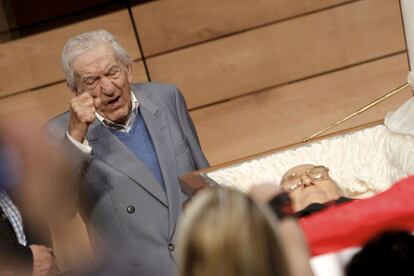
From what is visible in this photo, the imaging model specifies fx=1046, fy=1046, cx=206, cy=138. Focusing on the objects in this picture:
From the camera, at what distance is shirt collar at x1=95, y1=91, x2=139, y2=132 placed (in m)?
3.15

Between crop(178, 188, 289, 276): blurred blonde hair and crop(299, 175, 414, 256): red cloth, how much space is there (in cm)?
106

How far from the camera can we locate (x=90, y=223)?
3098mm

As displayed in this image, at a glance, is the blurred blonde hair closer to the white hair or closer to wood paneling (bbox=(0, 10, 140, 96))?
the white hair

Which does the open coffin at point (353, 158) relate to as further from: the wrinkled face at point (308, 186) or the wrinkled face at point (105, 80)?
the wrinkled face at point (105, 80)

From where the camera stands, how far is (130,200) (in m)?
3.11

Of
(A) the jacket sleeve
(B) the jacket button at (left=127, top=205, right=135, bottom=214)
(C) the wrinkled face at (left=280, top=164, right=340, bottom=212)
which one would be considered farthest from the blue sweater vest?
(A) the jacket sleeve

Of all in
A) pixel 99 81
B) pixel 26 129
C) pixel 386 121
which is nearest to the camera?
pixel 26 129

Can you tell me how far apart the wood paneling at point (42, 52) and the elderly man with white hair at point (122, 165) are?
4.84 ft

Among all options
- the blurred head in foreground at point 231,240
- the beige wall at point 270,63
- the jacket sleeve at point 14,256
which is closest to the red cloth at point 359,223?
the jacket sleeve at point 14,256

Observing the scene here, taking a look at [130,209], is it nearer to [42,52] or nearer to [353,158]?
[353,158]

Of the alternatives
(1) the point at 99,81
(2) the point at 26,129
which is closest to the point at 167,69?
(1) the point at 99,81

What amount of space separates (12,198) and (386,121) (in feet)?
5.08

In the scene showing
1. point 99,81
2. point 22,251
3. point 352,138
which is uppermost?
point 99,81

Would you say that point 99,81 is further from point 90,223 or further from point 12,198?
point 12,198
